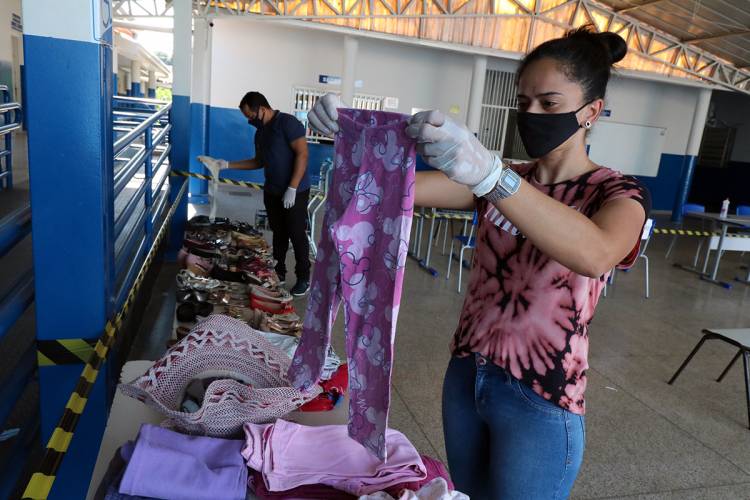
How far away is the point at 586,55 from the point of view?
1.24m

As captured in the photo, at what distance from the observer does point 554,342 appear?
4.15 ft

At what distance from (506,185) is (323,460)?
86 cm

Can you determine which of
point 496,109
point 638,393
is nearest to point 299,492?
point 638,393

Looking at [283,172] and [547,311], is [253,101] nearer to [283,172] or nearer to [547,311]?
[283,172]

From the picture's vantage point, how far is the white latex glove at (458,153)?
41.5 inches

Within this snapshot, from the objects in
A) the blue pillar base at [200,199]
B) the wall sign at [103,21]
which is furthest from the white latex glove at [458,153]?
the blue pillar base at [200,199]

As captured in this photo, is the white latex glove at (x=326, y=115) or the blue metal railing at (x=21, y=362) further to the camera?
Result: the blue metal railing at (x=21, y=362)

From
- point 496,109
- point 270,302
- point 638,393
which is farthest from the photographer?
point 496,109

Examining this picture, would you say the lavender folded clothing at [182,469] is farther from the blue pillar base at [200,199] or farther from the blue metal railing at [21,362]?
the blue pillar base at [200,199]

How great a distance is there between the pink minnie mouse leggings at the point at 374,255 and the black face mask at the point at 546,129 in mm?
331

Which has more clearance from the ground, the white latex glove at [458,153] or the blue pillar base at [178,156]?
the white latex glove at [458,153]

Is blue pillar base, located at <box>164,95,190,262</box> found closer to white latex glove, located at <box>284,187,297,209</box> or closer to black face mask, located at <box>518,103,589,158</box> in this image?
white latex glove, located at <box>284,187,297,209</box>

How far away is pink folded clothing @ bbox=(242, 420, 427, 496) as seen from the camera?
137 centimetres

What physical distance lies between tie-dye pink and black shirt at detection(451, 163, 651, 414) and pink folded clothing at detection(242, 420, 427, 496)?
376 millimetres
